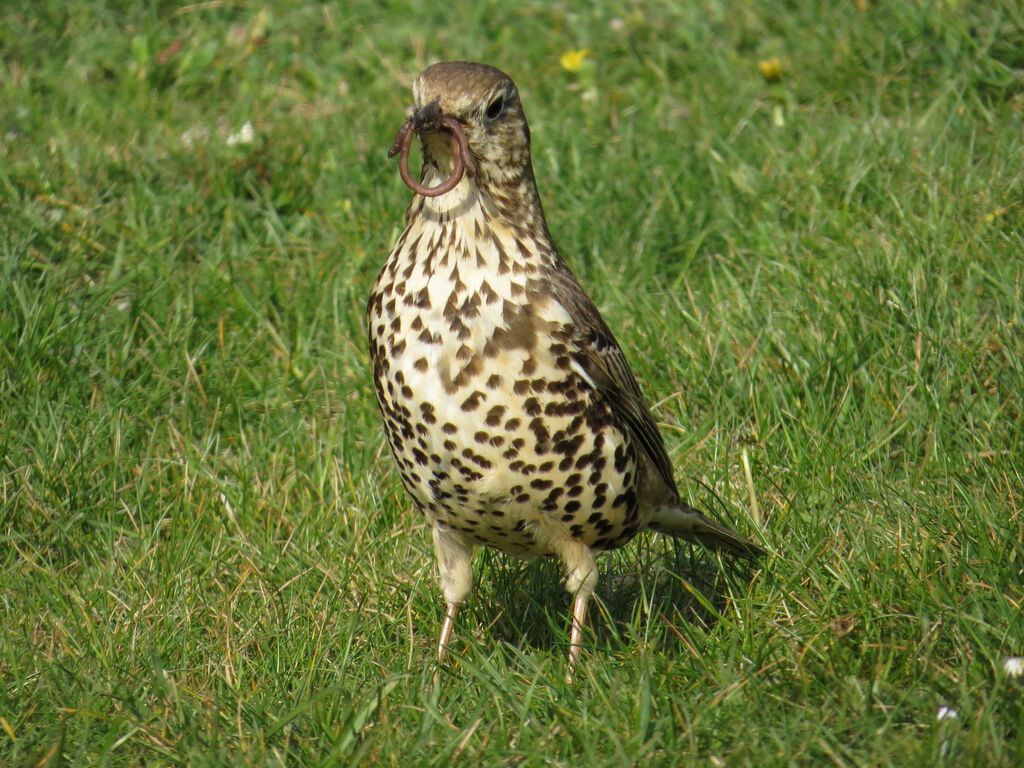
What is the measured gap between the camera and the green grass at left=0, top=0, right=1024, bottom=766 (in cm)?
363

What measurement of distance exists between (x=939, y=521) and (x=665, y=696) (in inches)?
48.2

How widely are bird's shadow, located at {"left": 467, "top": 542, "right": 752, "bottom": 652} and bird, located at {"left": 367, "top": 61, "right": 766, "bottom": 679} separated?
19.9 inches

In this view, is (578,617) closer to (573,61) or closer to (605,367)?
(605,367)

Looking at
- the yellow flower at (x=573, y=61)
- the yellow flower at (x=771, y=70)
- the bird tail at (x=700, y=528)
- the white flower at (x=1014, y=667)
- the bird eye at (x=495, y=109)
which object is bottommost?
the bird tail at (x=700, y=528)

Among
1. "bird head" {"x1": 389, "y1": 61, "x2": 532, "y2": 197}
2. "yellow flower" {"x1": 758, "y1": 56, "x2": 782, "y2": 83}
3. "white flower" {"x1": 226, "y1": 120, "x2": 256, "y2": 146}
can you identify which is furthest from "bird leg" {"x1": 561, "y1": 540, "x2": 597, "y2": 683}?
"yellow flower" {"x1": 758, "y1": 56, "x2": 782, "y2": 83}

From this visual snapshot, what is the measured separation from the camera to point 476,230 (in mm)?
3844

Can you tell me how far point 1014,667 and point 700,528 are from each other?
1.26m

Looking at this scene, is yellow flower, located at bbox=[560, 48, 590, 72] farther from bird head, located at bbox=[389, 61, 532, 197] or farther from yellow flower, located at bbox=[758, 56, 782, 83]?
bird head, located at bbox=[389, 61, 532, 197]

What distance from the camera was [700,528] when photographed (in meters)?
4.46

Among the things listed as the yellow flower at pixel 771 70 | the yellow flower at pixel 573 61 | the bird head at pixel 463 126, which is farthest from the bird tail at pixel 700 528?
the yellow flower at pixel 573 61

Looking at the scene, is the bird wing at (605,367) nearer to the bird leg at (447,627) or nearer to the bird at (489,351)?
the bird at (489,351)

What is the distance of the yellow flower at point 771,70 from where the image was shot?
7.31m

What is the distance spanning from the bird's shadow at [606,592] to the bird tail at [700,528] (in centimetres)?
7

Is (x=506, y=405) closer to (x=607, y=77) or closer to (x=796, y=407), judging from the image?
(x=796, y=407)
